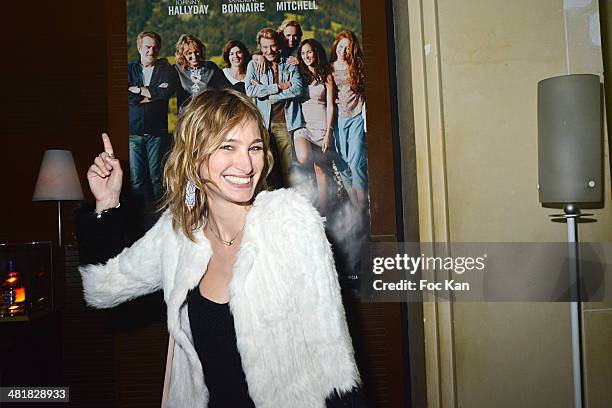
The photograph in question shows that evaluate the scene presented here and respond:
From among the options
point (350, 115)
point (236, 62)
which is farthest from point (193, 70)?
point (350, 115)

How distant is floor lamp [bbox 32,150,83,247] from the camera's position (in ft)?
7.88

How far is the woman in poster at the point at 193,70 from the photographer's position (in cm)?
243

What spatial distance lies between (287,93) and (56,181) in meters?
1.24

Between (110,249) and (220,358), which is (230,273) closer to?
(220,358)

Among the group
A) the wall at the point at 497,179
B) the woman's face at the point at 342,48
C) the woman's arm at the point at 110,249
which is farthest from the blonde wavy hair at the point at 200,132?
the woman's face at the point at 342,48

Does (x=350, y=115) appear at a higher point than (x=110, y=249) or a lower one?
higher

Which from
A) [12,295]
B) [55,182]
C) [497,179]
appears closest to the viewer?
[497,179]

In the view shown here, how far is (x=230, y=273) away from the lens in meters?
1.53

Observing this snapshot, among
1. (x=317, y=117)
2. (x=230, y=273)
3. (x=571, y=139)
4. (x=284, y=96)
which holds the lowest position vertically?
(x=230, y=273)

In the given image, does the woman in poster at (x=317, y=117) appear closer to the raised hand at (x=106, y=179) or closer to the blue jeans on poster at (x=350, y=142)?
the blue jeans on poster at (x=350, y=142)

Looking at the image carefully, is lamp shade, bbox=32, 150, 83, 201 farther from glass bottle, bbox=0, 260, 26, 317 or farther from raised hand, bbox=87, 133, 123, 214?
raised hand, bbox=87, 133, 123, 214

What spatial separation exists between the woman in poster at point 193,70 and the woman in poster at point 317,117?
0.42m

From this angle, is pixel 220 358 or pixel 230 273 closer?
pixel 220 358

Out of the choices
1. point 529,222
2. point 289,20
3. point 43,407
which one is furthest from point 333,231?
point 43,407
